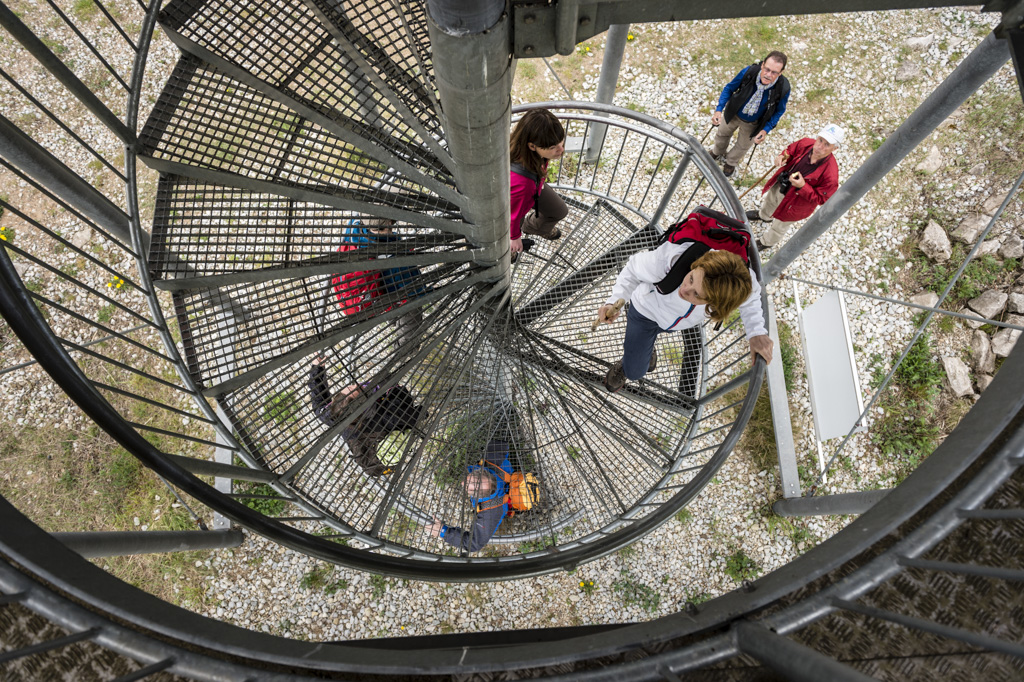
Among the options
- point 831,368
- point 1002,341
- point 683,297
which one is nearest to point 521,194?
point 683,297

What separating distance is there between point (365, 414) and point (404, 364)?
0.55 metres

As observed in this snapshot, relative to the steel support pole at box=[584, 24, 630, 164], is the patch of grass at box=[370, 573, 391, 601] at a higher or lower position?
lower

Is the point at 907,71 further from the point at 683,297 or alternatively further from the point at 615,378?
the point at 683,297

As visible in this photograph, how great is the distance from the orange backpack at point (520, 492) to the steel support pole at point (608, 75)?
299cm

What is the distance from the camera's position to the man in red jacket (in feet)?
14.4

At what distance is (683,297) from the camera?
9.14 feet

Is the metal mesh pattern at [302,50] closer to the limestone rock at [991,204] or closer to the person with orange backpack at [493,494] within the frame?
the person with orange backpack at [493,494]

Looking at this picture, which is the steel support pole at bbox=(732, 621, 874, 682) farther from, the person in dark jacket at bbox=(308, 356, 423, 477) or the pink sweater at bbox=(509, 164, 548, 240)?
the pink sweater at bbox=(509, 164, 548, 240)

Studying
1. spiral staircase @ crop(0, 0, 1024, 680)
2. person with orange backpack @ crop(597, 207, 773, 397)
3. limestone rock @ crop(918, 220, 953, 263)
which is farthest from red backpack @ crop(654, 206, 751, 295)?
limestone rock @ crop(918, 220, 953, 263)

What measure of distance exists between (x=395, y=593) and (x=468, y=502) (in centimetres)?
126

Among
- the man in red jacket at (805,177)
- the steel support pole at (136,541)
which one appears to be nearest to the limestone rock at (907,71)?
the man in red jacket at (805,177)

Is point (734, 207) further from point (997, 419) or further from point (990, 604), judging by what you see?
point (990, 604)

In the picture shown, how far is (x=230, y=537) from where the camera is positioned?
11.9ft

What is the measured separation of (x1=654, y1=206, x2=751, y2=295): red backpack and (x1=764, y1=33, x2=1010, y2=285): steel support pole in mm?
1089
